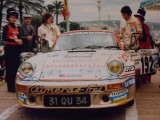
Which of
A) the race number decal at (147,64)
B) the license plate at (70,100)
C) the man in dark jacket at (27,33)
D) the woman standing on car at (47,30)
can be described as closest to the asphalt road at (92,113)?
the license plate at (70,100)

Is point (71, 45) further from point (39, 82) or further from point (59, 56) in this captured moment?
point (39, 82)

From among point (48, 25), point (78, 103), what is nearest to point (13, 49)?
point (48, 25)

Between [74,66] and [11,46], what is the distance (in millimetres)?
2841

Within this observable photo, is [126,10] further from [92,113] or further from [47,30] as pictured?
[92,113]

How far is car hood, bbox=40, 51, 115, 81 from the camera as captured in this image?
416 cm

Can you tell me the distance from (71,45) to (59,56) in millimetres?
823

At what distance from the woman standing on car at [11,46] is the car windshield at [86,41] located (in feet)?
4.44

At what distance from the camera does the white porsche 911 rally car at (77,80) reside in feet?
13.1

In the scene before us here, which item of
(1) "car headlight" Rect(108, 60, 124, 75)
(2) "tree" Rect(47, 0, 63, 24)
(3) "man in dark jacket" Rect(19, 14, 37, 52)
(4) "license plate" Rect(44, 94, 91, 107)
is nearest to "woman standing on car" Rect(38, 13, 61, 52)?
(3) "man in dark jacket" Rect(19, 14, 37, 52)

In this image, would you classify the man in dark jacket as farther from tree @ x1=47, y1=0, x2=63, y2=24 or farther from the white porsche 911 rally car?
tree @ x1=47, y1=0, x2=63, y2=24

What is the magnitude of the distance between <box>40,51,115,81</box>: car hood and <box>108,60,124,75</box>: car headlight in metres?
0.11

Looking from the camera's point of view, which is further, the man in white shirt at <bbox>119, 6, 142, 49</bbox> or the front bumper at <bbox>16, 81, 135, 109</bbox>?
the man in white shirt at <bbox>119, 6, 142, 49</bbox>

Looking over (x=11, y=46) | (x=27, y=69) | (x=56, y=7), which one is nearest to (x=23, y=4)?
(x=56, y=7)

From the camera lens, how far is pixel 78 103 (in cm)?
399
